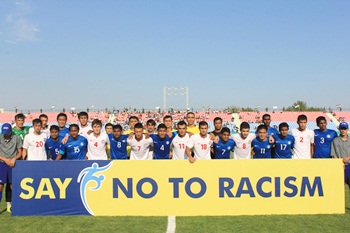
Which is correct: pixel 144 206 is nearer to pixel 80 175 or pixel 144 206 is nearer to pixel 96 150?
pixel 80 175

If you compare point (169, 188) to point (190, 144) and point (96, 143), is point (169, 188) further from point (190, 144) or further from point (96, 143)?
point (96, 143)

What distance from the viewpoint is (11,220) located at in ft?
20.6

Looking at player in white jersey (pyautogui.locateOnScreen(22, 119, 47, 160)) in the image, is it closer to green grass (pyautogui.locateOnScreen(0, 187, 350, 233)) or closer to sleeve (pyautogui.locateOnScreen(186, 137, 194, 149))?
green grass (pyautogui.locateOnScreen(0, 187, 350, 233))

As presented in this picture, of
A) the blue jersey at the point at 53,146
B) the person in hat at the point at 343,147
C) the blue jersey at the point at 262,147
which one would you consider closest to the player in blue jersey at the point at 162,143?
the blue jersey at the point at 262,147

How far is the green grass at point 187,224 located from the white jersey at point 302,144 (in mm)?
1577

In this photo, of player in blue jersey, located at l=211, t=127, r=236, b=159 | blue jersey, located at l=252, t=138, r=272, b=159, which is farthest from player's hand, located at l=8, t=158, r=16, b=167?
blue jersey, located at l=252, t=138, r=272, b=159

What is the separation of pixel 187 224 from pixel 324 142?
407 centimetres

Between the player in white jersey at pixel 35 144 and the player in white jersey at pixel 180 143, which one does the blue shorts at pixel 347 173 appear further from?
the player in white jersey at pixel 35 144

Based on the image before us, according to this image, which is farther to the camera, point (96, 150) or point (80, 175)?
point (96, 150)

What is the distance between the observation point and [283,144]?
24.3 ft

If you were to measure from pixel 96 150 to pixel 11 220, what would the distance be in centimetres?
226

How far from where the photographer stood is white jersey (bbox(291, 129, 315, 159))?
24.8 ft

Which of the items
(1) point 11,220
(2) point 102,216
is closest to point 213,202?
(2) point 102,216

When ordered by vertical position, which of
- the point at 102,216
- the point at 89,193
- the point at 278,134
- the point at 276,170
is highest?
the point at 278,134
